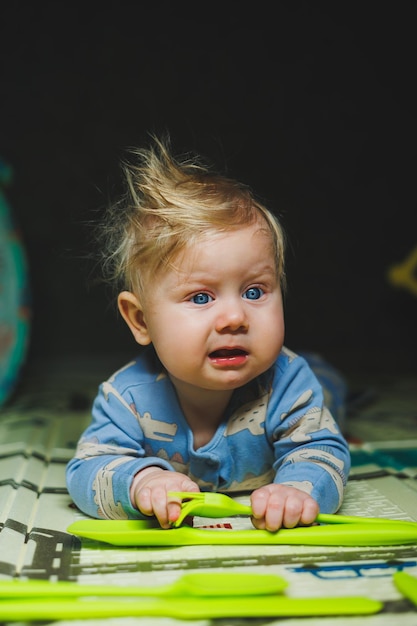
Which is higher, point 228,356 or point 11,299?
point 11,299

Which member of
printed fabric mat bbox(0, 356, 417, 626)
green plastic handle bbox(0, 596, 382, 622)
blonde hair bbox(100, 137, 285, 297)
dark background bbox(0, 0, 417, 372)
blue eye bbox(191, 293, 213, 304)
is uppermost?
dark background bbox(0, 0, 417, 372)

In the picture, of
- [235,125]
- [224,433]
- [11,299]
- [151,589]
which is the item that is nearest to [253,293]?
[224,433]

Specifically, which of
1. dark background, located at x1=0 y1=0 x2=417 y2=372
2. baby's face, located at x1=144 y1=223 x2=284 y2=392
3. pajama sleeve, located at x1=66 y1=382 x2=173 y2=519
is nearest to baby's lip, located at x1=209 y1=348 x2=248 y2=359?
baby's face, located at x1=144 y1=223 x2=284 y2=392

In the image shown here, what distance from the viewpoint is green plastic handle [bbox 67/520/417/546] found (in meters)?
0.64

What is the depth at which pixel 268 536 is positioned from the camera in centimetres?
64

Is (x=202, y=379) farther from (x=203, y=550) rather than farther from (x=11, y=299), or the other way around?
(x=11, y=299)

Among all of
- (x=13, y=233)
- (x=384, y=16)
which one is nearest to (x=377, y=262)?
(x=384, y=16)

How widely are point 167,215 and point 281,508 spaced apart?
0.98ft

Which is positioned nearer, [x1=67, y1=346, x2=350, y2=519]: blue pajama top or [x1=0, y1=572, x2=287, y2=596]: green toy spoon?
[x1=0, y1=572, x2=287, y2=596]: green toy spoon

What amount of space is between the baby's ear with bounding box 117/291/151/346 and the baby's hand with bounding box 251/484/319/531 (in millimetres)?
215

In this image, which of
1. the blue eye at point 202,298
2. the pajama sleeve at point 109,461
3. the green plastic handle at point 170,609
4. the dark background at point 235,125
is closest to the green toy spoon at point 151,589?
the green plastic handle at point 170,609

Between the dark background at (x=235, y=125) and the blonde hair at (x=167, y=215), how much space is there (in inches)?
35.6

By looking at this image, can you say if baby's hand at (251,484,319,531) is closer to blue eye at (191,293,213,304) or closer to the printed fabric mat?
the printed fabric mat

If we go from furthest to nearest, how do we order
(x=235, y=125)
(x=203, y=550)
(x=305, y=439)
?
1. (x=235, y=125)
2. (x=305, y=439)
3. (x=203, y=550)
